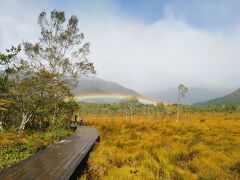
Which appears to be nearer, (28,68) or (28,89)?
(28,89)

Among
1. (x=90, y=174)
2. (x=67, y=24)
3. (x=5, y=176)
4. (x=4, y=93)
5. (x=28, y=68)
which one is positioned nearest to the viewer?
(x=5, y=176)

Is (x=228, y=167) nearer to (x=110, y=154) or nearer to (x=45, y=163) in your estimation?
(x=110, y=154)

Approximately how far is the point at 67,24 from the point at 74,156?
19.7 metres

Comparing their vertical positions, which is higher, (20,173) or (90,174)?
(20,173)

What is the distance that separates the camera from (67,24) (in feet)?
82.5

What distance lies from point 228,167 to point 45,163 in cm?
557

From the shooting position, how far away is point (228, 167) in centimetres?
788

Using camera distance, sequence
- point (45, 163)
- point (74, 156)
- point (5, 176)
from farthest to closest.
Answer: point (74, 156), point (45, 163), point (5, 176)

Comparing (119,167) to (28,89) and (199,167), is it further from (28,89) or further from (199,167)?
(28,89)

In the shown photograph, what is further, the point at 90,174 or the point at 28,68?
the point at 28,68

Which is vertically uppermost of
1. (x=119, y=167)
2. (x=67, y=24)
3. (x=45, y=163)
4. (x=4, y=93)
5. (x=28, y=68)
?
(x=67, y=24)

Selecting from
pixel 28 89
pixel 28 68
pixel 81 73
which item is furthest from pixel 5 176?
pixel 81 73

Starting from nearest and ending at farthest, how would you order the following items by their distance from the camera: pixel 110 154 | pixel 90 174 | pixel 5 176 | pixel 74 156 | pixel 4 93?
1. pixel 5 176
2. pixel 90 174
3. pixel 74 156
4. pixel 110 154
5. pixel 4 93

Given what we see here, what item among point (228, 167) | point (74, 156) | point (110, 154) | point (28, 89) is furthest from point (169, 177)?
point (28, 89)
